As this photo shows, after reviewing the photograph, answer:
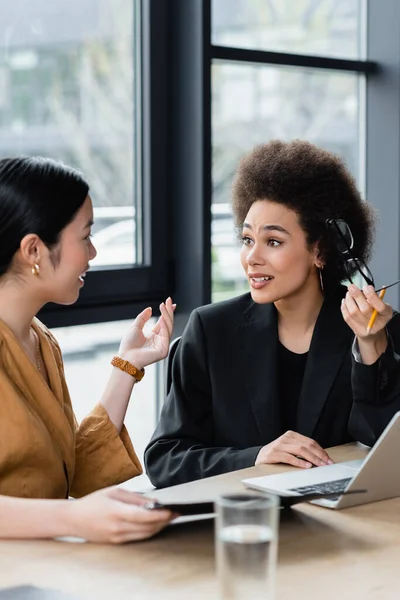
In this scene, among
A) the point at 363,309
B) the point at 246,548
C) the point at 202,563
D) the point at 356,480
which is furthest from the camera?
the point at 363,309

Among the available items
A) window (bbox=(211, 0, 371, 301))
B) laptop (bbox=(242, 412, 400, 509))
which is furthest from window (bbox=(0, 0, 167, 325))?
laptop (bbox=(242, 412, 400, 509))

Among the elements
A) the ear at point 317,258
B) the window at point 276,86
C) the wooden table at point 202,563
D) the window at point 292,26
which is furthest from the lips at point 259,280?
the window at point 292,26

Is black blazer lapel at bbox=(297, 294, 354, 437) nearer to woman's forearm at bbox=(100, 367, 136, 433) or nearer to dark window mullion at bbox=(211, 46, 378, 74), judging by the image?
woman's forearm at bbox=(100, 367, 136, 433)

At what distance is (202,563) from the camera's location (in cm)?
130

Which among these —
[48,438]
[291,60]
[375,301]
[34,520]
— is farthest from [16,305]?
[291,60]

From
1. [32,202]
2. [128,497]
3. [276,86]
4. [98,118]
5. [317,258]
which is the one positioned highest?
[276,86]

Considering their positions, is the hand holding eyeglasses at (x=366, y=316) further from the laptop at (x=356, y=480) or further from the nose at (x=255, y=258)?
the laptop at (x=356, y=480)

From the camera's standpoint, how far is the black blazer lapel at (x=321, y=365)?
2176mm

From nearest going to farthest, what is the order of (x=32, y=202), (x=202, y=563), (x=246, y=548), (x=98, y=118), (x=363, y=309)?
(x=246, y=548), (x=202, y=563), (x=32, y=202), (x=363, y=309), (x=98, y=118)

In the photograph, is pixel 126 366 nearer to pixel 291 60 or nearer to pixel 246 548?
pixel 246 548

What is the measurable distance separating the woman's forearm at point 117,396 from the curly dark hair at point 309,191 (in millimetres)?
583

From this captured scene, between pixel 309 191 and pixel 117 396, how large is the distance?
69 cm

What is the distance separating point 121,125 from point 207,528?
2039 millimetres

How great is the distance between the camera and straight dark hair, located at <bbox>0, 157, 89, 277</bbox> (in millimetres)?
1749
